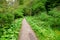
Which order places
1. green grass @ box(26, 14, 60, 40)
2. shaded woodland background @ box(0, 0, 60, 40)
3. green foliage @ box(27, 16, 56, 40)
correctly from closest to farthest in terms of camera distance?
green foliage @ box(27, 16, 56, 40), green grass @ box(26, 14, 60, 40), shaded woodland background @ box(0, 0, 60, 40)

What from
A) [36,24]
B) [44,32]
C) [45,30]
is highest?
[44,32]

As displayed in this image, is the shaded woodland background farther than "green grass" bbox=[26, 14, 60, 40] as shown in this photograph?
Yes

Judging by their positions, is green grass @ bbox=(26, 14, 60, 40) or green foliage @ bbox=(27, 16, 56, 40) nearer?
green foliage @ bbox=(27, 16, 56, 40)

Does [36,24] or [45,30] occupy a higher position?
[45,30]

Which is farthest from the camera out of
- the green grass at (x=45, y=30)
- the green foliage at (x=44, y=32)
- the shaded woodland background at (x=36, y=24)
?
the shaded woodland background at (x=36, y=24)

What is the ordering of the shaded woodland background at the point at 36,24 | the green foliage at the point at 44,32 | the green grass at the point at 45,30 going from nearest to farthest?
the green foliage at the point at 44,32 < the green grass at the point at 45,30 < the shaded woodland background at the point at 36,24

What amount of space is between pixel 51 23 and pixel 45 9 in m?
15.9

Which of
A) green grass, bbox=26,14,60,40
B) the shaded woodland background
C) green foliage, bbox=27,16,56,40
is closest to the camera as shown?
green foliage, bbox=27,16,56,40

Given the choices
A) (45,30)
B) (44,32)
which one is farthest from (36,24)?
(44,32)

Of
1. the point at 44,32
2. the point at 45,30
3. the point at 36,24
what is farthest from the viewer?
the point at 36,24

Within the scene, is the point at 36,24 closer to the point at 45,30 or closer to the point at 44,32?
the point at 45,30

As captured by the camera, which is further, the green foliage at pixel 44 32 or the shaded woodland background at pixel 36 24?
the shaded woodland background at pixel 36 24

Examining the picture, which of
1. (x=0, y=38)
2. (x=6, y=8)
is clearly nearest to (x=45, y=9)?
(x=6, y=8)

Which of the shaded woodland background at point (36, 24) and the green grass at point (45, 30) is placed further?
the shaded woodland background at point (36, 24)
